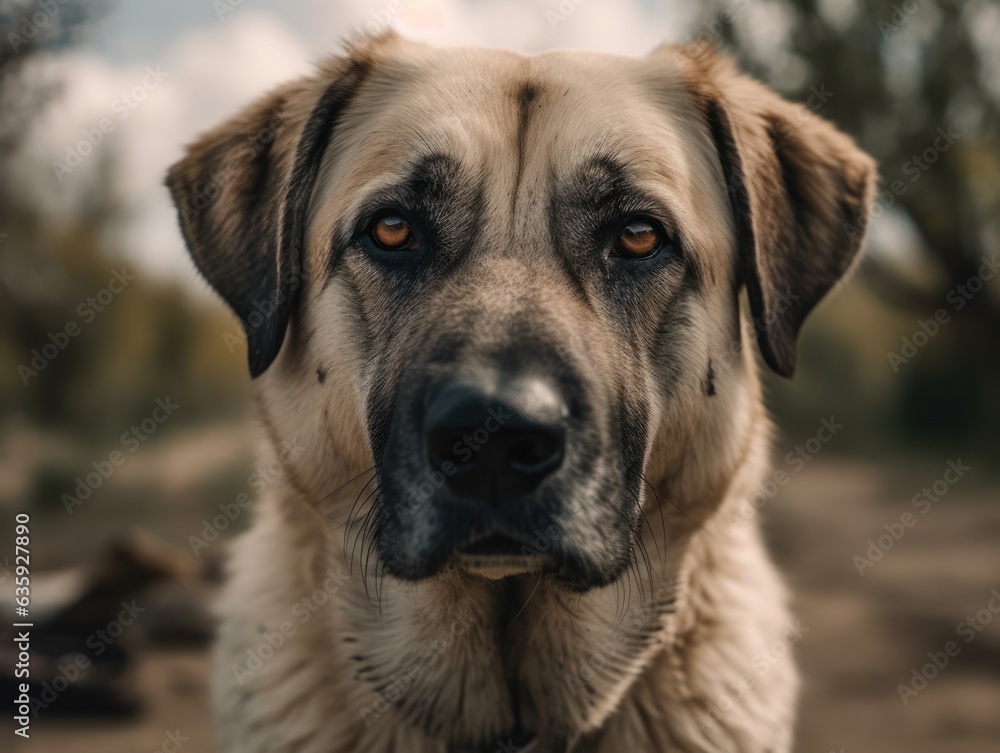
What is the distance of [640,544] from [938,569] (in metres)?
5.98

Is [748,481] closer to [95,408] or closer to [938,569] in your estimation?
[938,569]

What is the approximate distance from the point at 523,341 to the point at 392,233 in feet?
2.32

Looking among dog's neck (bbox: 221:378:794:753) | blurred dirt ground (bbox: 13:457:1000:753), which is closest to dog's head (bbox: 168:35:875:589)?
dog's neck (bbox: 221:378:794:753)

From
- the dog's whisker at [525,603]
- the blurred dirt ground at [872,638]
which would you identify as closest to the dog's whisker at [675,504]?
the dog's whisker at [525,603]

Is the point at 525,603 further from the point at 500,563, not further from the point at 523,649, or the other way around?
the point at 500,563

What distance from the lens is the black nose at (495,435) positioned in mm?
2029

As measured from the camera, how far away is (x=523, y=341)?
7.55ft

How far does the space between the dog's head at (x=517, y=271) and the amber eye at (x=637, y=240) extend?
11 mm

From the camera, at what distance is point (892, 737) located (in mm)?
4887

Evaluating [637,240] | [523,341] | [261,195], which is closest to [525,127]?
[637,240]

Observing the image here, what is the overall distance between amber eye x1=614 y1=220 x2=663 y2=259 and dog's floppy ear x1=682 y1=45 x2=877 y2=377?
1.39 feet

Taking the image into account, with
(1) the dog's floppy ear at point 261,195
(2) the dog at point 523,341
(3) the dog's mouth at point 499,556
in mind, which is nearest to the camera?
(3) the dog's mouth at point 499,556

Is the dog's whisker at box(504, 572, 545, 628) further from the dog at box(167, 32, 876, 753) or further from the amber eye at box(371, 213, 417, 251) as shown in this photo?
the amber eye at box(371, 213, 417, 251)

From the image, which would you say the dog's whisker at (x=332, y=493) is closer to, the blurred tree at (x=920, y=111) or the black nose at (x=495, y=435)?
the black nose at (x=495, y=435)
